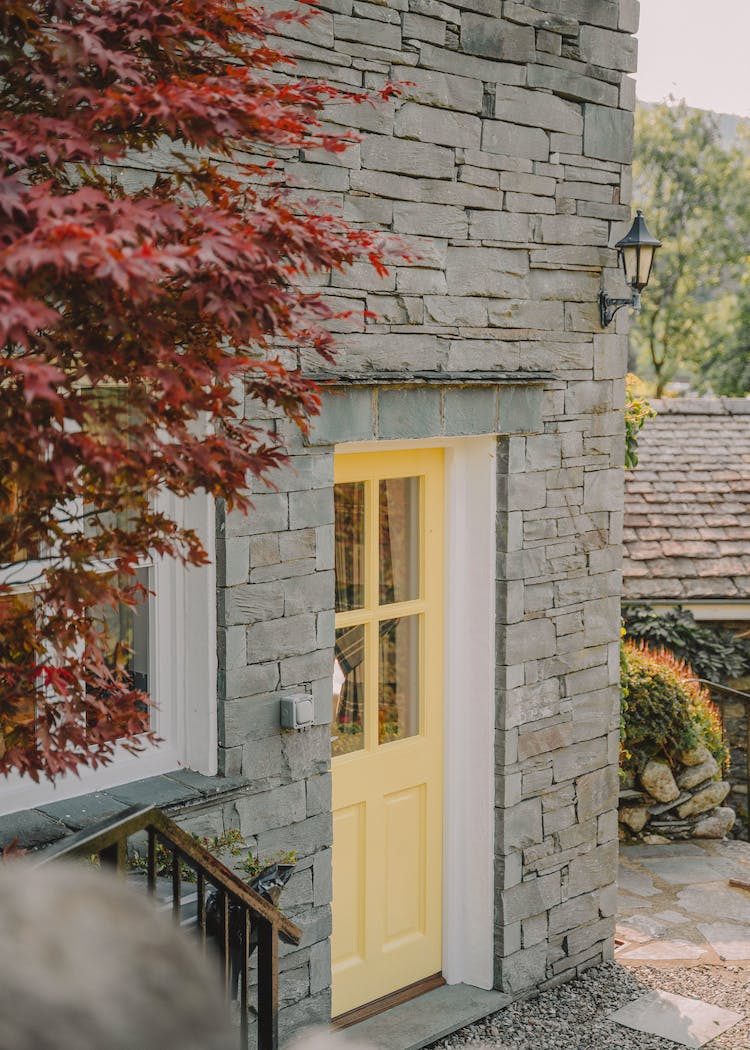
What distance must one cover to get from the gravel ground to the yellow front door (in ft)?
1.52

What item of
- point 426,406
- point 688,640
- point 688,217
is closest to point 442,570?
point 426,406

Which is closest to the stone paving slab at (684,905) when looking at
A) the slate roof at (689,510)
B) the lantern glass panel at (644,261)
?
the slate roof at (689,510)

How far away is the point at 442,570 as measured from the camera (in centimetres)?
516

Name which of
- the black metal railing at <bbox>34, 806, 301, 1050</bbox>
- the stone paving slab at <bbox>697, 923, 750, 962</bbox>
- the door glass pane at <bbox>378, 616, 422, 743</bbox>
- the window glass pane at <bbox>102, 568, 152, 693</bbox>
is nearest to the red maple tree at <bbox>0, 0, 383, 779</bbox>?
the black metal railing at <bbox>34, 806, 301, 1050</bbox>

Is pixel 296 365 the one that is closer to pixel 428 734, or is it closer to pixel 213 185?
pixel 213 185

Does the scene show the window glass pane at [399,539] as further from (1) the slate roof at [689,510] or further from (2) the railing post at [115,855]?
(1) the slate roof at [689,510]

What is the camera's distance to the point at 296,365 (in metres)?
4.13

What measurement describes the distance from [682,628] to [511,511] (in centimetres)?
545

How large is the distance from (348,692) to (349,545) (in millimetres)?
647

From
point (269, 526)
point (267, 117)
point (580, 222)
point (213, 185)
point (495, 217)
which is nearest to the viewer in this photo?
point (267, 117)

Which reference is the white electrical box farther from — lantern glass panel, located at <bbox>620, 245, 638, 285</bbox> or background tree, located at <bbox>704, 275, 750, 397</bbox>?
background tree, located at <bbox>704, 275, 750, 397</bbox>

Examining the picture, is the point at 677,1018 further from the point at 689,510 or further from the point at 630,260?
the point at 689,510

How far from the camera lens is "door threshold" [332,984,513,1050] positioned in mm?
4680

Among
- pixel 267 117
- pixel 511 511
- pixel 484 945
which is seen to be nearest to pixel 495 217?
pixel 511 511
